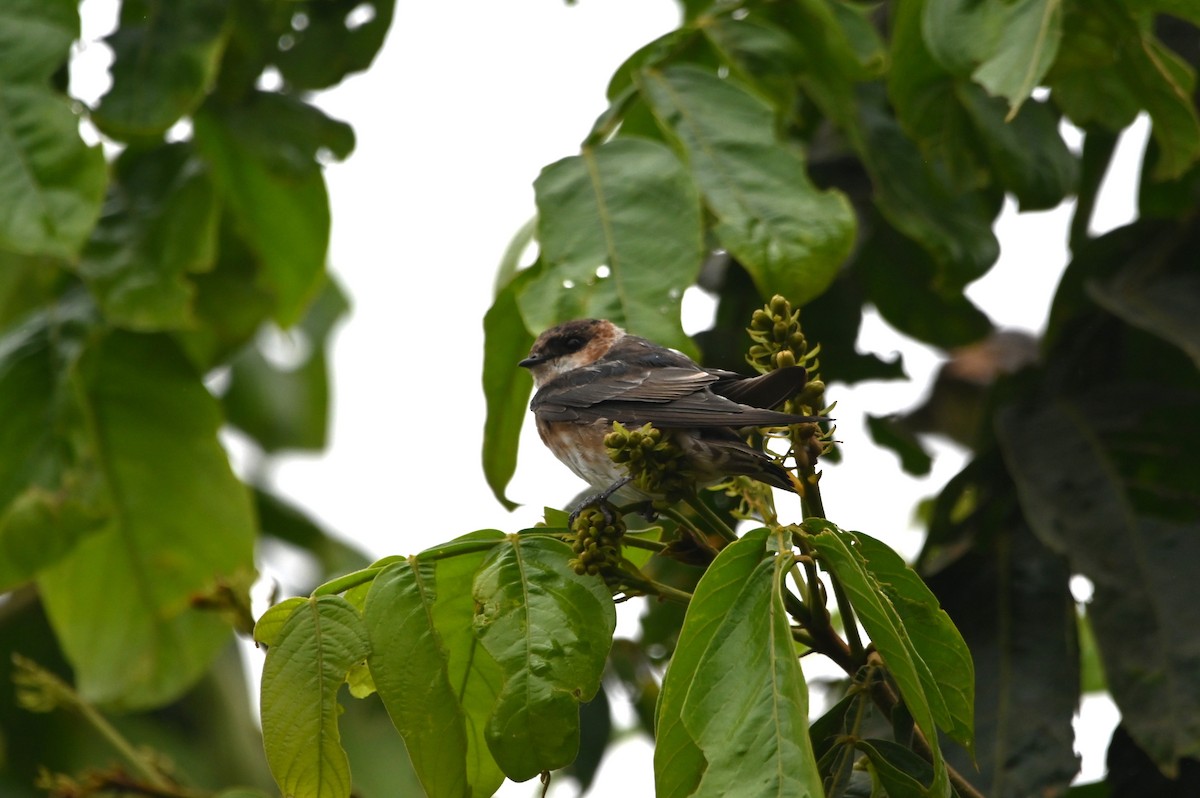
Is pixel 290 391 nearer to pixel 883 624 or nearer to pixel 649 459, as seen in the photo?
pixel 649 459

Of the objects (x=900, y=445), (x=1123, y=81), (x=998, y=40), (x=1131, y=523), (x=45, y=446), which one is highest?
(x=998, y=40)

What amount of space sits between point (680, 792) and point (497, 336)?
1.36 meters

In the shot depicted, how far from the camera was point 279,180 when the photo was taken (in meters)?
4.25

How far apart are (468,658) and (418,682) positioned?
156 millimetres

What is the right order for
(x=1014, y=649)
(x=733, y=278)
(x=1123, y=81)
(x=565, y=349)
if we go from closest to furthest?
1. (x=1123, y=81)
2. (x=1014, y=649)
3. (x=565, y=349)
4. (x=733, y=278)

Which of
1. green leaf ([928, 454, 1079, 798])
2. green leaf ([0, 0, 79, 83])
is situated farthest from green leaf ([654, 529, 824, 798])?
green leaf ([0, 0, 79, 83])

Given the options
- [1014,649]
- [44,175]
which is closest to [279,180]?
A: [44,175]

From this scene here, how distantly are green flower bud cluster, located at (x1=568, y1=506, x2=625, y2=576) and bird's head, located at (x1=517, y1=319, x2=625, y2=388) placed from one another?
1289 millimetres

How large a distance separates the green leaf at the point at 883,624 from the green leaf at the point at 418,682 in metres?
0.71

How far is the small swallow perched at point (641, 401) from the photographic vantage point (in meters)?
2.56

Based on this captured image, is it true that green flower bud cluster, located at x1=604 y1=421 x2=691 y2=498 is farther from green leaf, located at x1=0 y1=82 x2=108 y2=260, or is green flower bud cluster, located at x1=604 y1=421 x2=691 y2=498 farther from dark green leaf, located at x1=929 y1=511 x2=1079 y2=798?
green leaf, located at x1=0 y1=82 x2=108 y2=260

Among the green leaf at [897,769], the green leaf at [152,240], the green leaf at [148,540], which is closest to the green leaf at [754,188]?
the green leaf at [897,769]

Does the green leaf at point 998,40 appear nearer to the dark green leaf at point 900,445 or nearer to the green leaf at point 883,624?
the green leaf at point 883,624

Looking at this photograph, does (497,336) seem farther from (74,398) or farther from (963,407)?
(963,407)
